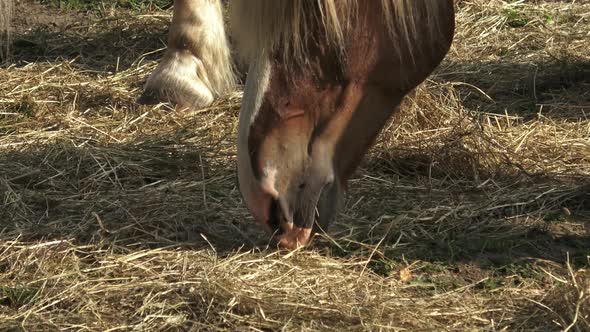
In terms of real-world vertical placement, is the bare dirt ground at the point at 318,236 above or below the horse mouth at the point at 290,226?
below

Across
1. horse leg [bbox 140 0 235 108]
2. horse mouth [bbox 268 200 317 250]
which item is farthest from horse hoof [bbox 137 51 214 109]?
horse mouth [bbox 268 200 317 250]

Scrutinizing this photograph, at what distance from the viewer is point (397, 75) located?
2857 millimetres

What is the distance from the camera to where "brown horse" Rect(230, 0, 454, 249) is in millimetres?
2703

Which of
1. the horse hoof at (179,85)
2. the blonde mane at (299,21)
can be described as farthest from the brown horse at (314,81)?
the horse hoof at (179,85)

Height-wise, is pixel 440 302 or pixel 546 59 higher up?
pixel 440 302

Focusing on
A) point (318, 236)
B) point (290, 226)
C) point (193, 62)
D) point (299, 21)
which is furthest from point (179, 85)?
point (299, 21)

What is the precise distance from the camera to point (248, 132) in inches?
110

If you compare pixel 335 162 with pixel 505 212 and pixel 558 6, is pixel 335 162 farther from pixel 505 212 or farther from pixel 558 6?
pixel 558 6

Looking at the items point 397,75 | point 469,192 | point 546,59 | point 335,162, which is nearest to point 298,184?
point 335,162

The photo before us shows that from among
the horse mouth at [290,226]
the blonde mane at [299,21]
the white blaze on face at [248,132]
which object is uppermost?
the blonde mane at [299,21]

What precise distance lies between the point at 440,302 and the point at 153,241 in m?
0.90

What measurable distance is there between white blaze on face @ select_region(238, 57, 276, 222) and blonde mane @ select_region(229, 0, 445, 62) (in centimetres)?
5

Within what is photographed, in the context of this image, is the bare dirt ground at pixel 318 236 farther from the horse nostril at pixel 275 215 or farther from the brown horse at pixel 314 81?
the brown horse at pixel 314 81

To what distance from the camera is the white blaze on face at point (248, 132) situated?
2.77 m
